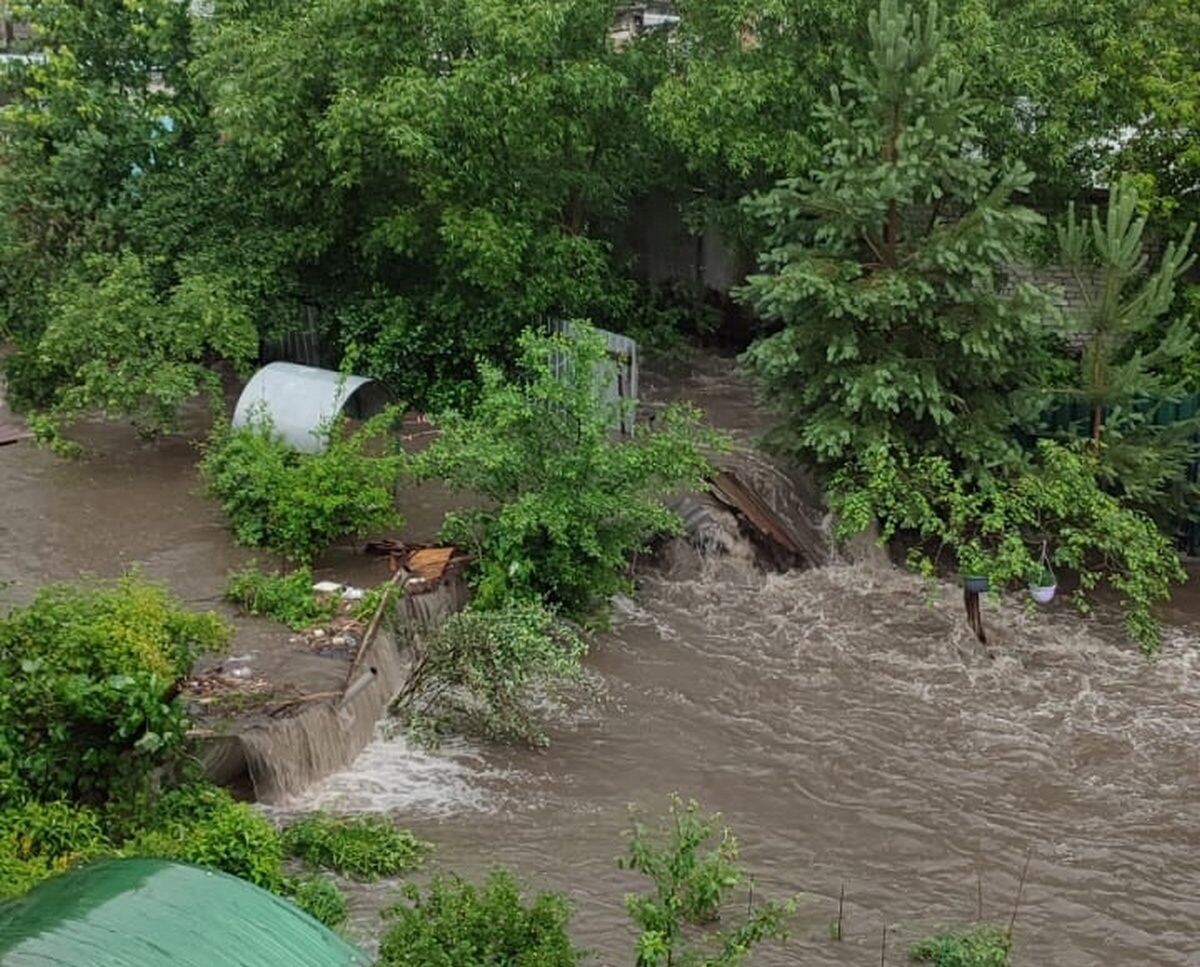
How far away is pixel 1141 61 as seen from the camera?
14.4 metres

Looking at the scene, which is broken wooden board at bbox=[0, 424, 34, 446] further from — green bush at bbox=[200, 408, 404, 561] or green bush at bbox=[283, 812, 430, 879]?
green bush at bbox=[283, 812, 430, 879]

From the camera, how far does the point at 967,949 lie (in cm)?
779

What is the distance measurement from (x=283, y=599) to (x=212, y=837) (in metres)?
3.54

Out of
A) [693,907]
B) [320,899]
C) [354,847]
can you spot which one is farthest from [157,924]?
[693,907]

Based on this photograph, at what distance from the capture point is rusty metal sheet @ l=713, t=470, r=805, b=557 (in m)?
13.9

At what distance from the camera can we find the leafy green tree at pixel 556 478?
1155 centimetres

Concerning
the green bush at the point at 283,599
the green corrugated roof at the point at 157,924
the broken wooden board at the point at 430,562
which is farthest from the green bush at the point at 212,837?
the broken wooden board at the point at 430,562

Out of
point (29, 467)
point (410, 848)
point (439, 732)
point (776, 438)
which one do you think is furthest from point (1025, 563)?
point (29, 467)

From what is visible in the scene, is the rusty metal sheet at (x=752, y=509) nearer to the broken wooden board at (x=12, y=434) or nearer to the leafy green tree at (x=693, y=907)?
the leafy green tree at (x=693, y=907)

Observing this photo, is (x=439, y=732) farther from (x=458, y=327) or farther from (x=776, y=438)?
(x=458, y=327)

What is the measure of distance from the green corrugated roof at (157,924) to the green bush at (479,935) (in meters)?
0.27

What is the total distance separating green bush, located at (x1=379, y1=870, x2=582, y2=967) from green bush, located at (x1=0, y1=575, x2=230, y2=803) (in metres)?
2.42

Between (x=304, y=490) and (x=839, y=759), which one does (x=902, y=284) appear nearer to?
(x=839, y=759)

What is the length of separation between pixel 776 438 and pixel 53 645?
309 inches
